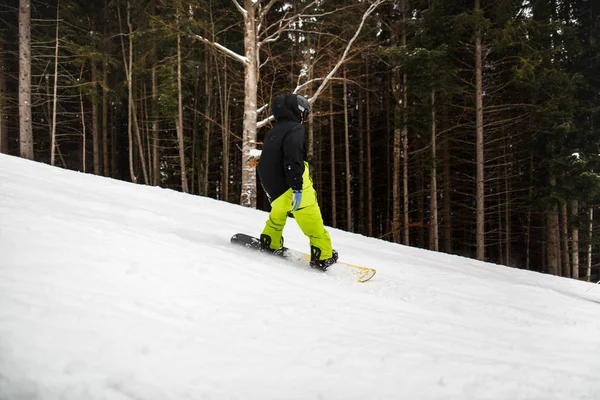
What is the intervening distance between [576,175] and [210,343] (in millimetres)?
14033

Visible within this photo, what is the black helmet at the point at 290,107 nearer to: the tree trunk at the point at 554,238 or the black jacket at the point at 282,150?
the black jacket at the point at 282,150

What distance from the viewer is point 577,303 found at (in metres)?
4.39

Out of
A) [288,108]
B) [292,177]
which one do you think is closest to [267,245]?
[292,177]

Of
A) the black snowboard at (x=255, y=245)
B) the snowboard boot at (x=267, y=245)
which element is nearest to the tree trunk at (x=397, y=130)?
the black snowboard at (x=255, y=245)

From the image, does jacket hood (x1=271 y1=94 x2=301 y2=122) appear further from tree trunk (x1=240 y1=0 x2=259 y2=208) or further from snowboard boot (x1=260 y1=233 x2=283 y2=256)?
tree trunk (x1=240 y1=0 x2=259 y2=208)

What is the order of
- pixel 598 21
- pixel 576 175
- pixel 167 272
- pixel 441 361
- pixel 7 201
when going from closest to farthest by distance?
1. pixel 441 361
2. pixel 167 272
3. pixel 7 201
4. pixel 576 175
5. pixel 598 21

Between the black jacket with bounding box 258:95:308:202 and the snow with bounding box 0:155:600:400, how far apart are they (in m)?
0.93

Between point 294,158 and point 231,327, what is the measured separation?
2096mm

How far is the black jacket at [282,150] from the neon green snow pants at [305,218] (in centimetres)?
12

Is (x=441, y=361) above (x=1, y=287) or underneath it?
underneath

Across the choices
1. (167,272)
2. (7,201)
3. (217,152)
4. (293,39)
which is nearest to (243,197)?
(7,201)

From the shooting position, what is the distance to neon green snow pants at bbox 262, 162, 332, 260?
12.7ft

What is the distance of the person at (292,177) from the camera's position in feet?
12.3

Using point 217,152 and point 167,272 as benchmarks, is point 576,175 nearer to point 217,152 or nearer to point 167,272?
point 167,272
